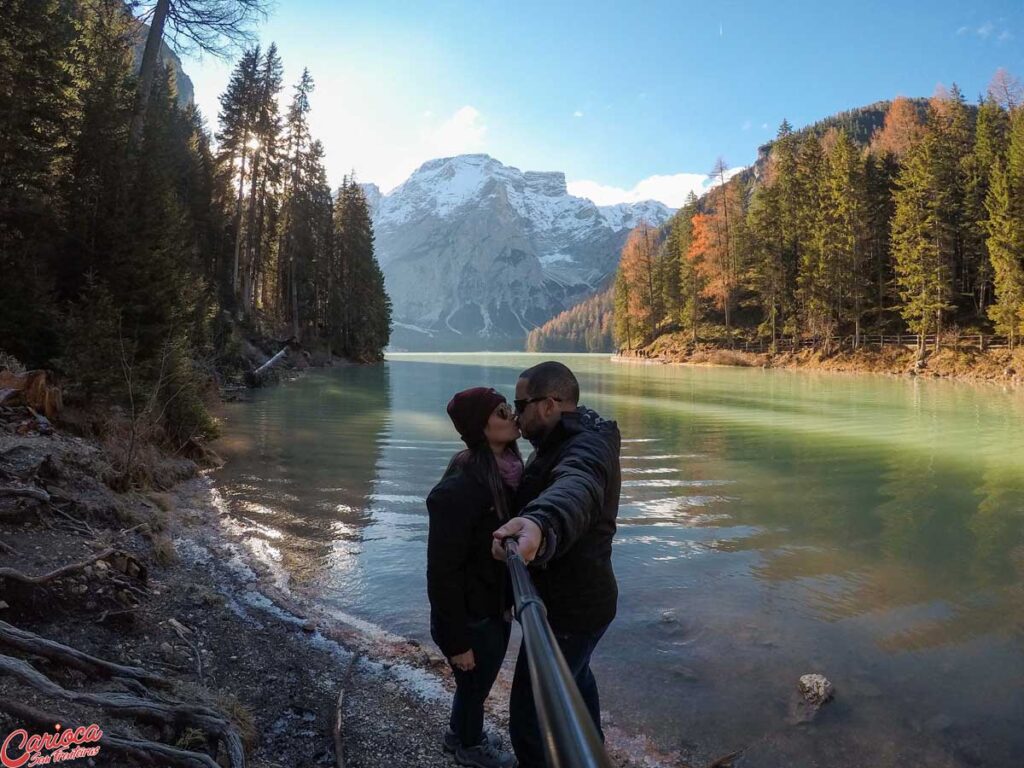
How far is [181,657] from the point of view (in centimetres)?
356

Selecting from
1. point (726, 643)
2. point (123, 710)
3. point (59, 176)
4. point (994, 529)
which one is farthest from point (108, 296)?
point (994, 529)

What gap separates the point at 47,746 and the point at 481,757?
1.93m

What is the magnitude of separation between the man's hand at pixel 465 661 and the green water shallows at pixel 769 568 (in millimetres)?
1669

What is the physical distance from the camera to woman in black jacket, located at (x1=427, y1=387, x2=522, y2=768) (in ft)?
8.65

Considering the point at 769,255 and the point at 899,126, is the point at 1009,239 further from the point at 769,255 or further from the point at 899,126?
the point at 899,126

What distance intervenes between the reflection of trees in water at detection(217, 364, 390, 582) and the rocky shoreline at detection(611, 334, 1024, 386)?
3303cm

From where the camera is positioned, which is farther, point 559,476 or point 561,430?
point 561,430

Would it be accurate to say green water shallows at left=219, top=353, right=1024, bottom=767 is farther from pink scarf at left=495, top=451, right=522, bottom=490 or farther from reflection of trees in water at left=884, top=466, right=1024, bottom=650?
pink scarf at left=495, top=451, right=522, bottom=490

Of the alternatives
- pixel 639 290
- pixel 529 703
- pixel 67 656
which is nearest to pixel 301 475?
pixel 67 656

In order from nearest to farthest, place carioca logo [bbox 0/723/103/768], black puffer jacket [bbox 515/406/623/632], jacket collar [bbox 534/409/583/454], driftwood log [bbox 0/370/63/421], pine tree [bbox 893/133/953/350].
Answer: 1. carioca logo [bbox 0/723/103/768]
2. black puffer jacket [bbox 515/406/623/632]
3. jacket collar [bbox 534/409/583/454]
4. driftwood log [bbox 0/370/63/421]
5. pine tree [bbox 893/133/953/350]

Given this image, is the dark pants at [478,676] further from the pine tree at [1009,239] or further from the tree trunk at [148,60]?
the pine tree at [1009,239]

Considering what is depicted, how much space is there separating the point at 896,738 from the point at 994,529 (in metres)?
5.71

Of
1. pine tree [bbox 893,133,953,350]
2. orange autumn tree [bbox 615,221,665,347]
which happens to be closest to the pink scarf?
pine tree [bbox 893,133,953,350]

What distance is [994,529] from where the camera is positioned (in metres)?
7.77
